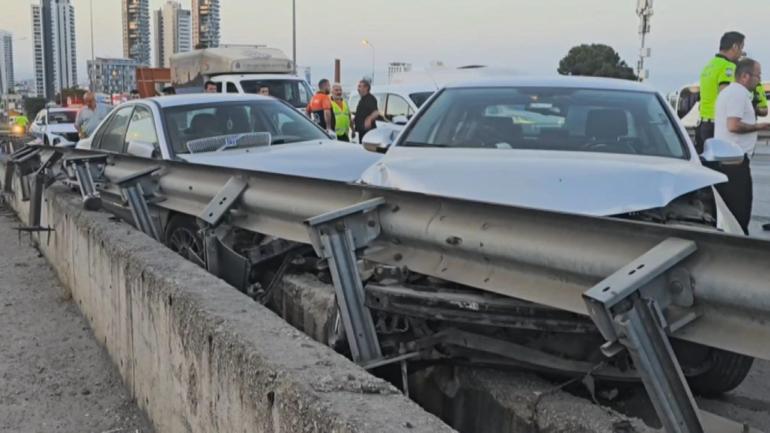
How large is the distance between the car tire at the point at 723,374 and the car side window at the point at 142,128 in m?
5.51

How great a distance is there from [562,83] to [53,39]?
9482 cm

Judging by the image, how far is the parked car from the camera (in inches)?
275

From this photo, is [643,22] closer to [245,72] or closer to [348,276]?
[245,72]

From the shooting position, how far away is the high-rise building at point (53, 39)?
90.2 m

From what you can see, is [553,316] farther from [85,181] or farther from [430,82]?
[430,82]

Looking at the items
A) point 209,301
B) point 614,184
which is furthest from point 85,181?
point 614,184

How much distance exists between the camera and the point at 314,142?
779 centimetres

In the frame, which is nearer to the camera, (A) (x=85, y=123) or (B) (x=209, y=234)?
(B) (x=209, y=234)

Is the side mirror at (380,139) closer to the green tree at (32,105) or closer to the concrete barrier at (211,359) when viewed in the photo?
the concrete barrier at (211,359)

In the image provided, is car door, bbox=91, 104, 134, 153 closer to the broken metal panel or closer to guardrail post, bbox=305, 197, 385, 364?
the broken metal panel

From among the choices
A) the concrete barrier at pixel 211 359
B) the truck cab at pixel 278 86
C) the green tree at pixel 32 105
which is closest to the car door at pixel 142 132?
the concrete barrier at pixel 211 359

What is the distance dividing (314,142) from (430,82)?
11.0m

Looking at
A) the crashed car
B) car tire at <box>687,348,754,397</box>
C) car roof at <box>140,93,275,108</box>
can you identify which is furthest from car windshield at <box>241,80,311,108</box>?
car tire at <box>687,348,754,397</box>

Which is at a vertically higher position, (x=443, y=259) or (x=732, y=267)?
(x=732, y=267)
